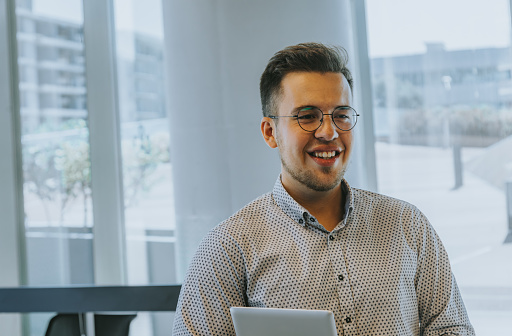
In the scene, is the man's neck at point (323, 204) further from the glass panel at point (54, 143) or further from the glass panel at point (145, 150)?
the glass panel at point (54, 143)

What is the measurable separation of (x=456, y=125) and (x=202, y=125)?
51.5 inches

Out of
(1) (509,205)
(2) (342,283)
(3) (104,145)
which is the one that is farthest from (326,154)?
(3) (104,145)

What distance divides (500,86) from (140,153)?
6.61ft

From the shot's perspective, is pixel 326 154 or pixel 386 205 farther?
pixel 386 205

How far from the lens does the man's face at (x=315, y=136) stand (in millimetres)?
1500

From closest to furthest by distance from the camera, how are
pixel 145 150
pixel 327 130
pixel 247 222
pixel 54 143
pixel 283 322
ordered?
pixel 283 322 → pixel 327 130 → pixel 247 222 → pixel 145 150 → pixel 54 143

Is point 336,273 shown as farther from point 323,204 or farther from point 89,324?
point 89,324

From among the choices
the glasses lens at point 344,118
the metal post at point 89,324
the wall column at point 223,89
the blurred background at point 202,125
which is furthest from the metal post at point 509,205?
the metal post at point 89,324

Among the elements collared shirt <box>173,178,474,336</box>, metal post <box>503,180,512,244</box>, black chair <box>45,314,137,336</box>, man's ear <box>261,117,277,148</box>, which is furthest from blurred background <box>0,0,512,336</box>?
collared shirt <box>173,178,474,336</box>

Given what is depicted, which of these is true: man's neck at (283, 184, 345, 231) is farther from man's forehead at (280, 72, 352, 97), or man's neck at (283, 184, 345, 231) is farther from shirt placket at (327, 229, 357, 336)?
man's forehead at (280, 72, 352, 97)

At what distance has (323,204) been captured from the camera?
1.61 m

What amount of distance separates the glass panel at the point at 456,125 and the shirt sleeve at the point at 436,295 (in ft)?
A: 4.60

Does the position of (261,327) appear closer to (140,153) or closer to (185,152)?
(185,152)

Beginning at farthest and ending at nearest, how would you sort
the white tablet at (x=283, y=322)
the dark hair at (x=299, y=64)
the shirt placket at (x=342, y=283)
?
1. the dark hair at (x=299, y=64)
2. the shirt placket at (x=342, y=283)
3. the white tablet at (x=283, y=322)
